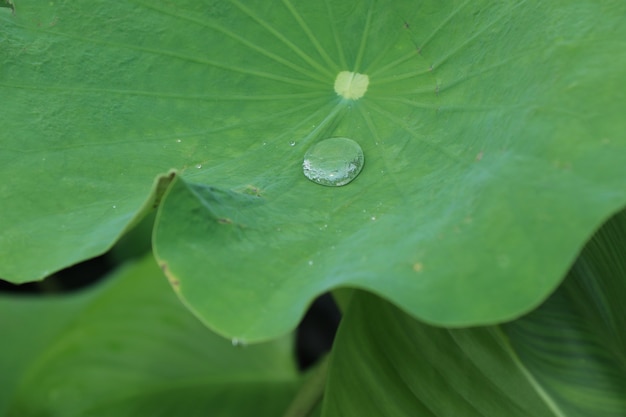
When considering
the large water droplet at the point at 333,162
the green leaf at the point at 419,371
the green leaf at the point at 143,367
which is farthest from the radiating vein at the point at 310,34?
the green leaf at the point at 143,367

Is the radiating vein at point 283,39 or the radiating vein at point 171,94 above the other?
the radiating vein at point 283,39

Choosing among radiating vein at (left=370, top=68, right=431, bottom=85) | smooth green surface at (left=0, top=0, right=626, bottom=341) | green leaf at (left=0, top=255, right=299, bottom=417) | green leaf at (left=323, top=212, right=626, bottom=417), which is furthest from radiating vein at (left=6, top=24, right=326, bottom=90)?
green leaf at (left=0, top=255, right=299, bottom=417)

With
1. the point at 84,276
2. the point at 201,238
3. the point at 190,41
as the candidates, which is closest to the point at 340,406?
the point at 201,238

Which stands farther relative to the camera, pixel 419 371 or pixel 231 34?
pixel 231 34

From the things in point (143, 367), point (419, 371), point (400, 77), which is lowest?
point (143, 367)

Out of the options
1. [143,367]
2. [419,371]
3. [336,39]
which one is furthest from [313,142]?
[143,367]

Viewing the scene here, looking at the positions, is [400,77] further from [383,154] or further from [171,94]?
[171,94]

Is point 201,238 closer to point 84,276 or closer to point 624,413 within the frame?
point 624,413

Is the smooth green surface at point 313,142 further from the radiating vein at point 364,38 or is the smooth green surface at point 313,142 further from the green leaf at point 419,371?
the green leaf at point 419,371
